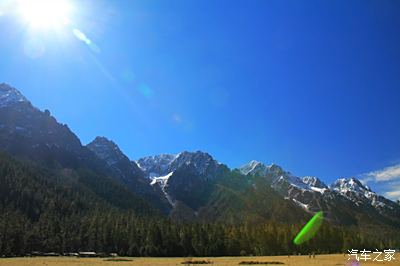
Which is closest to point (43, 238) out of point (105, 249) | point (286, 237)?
point (105, 249)

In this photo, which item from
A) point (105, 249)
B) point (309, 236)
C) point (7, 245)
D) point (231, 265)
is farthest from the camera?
point (309, 236)

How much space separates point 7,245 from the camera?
151 m

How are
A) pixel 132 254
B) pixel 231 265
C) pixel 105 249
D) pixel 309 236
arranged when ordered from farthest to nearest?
pixel 309 236 → pixel 105 249 → pixel 132 254 → pixel 231 265

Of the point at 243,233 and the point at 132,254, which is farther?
the point at 243,233

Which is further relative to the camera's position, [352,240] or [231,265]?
[352,240]

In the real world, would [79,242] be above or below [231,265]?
above

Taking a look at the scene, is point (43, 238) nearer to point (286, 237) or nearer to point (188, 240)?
point (188, 240)

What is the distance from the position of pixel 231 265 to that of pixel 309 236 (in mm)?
108343

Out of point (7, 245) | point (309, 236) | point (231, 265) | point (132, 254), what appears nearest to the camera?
point (231, 265)

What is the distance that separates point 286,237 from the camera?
178500mm

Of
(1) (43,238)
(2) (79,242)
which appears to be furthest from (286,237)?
(1) (43,238)

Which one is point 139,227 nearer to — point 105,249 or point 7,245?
point 105,249

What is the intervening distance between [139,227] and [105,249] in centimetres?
1574

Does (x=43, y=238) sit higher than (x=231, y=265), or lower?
higher
